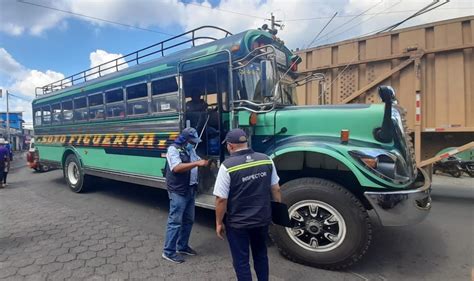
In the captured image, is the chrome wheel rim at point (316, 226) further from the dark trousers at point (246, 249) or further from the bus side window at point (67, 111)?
the bus side window at point (67, 111)

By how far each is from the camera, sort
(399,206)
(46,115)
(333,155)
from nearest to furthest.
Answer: (399,206), (333,155), (46,115)

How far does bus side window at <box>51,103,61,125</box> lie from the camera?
793cm

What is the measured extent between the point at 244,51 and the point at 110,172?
12.9 feet

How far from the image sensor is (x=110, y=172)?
20.6 feet

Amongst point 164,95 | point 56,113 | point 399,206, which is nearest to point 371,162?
point 399,206

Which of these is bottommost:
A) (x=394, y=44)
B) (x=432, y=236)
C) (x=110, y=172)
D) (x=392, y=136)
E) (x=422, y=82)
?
(x=432, y=236)

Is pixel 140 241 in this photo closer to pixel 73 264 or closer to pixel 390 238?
pixel 73 264

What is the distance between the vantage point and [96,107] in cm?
659

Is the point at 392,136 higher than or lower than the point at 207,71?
lower

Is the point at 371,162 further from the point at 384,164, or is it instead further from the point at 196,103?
the point at 196,103

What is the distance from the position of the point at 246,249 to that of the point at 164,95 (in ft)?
10.4

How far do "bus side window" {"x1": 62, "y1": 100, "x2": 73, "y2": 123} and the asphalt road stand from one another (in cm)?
172

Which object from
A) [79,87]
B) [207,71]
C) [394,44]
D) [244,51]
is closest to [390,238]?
[244,51]

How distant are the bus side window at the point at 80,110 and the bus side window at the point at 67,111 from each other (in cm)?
30
